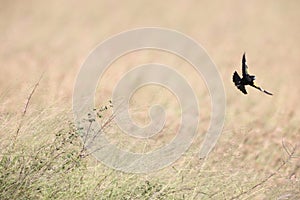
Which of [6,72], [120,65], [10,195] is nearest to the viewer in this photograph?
[10,195]

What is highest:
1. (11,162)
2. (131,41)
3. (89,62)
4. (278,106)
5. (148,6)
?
(148,6)

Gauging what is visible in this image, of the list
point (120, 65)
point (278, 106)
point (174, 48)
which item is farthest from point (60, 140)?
point (174, 48)

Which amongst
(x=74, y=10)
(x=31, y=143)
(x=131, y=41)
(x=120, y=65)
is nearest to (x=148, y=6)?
(x=74, y=10)

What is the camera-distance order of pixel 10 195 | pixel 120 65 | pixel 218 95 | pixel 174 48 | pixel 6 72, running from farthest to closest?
1. pixel 174 48
2. pixel 120 65
3. pixel 6 72
4. pixel 218 95
5. pixel 10 195

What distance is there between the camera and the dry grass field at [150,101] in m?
3.49

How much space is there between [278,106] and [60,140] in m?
3.94

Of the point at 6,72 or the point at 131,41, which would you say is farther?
the point at 131,41

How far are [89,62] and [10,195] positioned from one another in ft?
14.7

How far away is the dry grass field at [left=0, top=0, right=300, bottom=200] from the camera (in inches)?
137

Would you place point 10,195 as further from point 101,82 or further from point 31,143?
point 101,82

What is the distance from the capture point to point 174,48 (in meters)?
8.68

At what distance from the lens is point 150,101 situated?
5.56 m

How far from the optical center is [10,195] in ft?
10.8

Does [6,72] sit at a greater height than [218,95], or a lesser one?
greater
